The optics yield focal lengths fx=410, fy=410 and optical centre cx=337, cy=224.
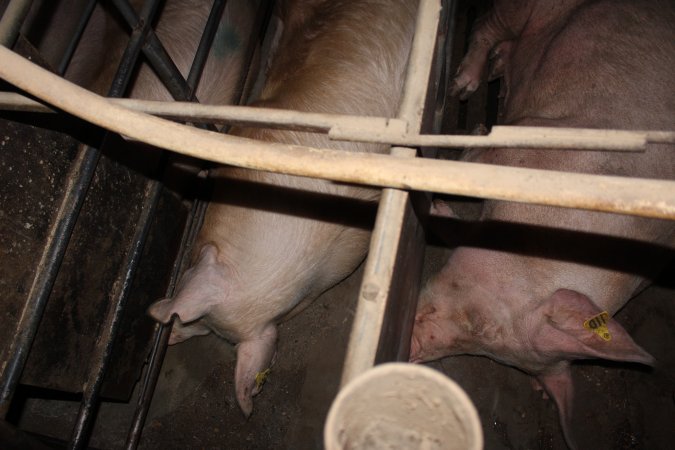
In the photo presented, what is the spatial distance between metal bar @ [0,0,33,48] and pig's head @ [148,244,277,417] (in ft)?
4.15

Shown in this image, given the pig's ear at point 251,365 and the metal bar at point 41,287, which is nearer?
the metal bar at point 41,287

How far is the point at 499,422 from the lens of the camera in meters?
2.85

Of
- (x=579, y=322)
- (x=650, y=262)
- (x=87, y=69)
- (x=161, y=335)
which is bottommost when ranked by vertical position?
(x=161, y=335)

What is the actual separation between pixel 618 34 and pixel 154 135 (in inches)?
111

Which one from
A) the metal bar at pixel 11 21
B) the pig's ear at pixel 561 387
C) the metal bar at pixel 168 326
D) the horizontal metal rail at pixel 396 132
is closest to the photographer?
the horizontal metal rail at pixel 396 132

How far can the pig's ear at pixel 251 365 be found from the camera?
2.44m

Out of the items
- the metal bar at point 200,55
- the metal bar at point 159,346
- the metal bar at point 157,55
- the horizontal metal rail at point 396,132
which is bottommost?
the metal bar at point 159,346

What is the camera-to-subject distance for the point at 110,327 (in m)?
2.21

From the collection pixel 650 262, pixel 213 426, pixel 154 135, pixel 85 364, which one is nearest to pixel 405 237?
pixel 154 135

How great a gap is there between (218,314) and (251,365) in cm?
40

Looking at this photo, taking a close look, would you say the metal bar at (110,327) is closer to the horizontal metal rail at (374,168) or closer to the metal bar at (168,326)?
the metal bar at (168,326)

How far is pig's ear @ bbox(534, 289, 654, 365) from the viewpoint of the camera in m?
1.75

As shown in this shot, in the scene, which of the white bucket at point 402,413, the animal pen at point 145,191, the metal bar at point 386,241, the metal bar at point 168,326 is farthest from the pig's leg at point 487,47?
the white bucket at point 402,413

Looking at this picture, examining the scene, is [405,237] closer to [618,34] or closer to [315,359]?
[315,359]
